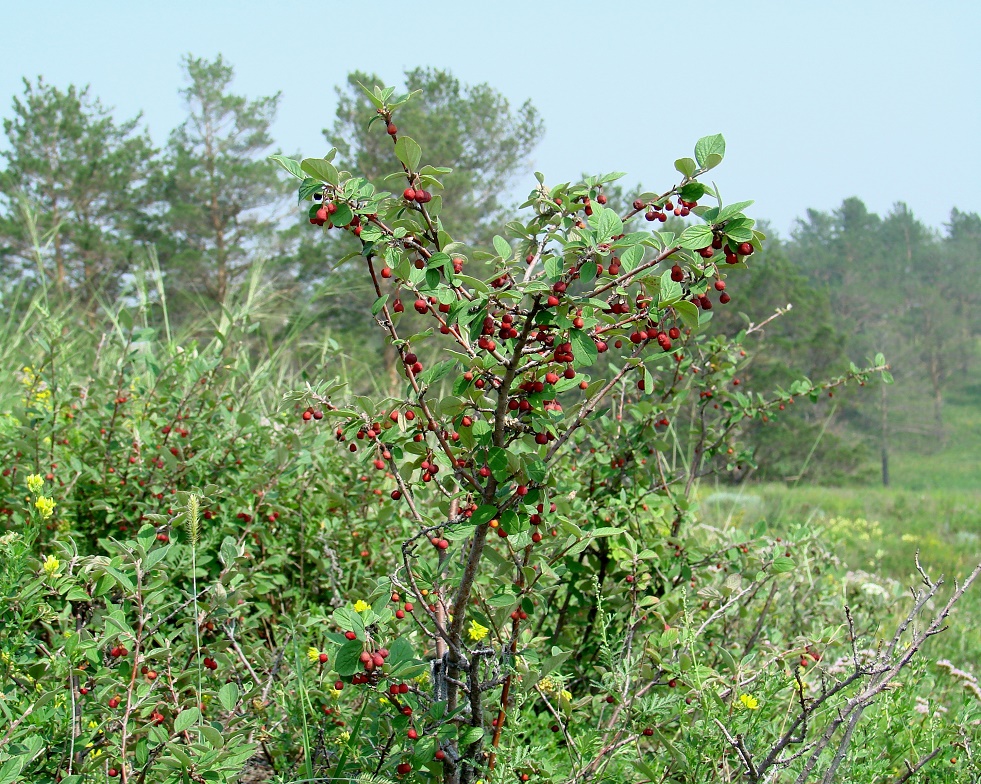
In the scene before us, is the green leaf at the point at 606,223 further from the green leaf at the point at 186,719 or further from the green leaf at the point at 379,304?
the green leaf at the point at 186,719

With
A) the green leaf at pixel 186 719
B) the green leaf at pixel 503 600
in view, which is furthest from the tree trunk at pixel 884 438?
the green leaf at pixel 186 719

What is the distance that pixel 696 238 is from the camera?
133 cm

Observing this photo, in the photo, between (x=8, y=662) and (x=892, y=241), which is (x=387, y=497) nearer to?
(x=8, y=662)

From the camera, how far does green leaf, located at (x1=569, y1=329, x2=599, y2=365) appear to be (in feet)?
4.33

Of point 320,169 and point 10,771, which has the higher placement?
point 320,169

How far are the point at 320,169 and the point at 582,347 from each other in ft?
1.71

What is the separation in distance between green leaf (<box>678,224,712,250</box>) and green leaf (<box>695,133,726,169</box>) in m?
0.11

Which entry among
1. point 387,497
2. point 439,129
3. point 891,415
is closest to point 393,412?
point 387,497

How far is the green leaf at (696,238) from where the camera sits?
4.30 ft

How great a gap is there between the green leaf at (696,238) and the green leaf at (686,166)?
0.11 metres

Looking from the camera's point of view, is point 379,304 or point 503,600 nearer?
point 379,304

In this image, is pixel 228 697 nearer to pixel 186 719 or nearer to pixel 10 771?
pixel 186 719

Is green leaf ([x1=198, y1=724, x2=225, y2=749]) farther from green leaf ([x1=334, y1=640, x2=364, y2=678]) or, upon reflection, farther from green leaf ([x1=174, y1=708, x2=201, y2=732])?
green leaf ([x1=334, y1=640, x2=364, y2=678])

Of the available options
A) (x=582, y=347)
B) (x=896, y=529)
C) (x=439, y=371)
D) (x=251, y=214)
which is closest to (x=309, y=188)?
(x=439, y=371)
